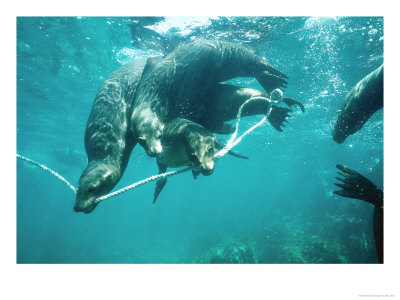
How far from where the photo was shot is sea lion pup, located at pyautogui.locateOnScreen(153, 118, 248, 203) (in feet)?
6.59

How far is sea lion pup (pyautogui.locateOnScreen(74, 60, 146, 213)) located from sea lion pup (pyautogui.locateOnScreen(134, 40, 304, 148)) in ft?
1.02

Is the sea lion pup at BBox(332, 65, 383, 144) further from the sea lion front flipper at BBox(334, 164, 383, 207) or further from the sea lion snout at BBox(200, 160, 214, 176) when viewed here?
the sea lion snout at BBox(200, 160, 214, 176)

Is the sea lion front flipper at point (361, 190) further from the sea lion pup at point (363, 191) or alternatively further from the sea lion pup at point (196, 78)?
the sea lion pup at point (196, 78)

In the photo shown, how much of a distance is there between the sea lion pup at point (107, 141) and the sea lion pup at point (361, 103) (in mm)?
2989

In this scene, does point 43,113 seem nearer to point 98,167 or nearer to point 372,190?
point 98,167

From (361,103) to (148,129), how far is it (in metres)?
2.77

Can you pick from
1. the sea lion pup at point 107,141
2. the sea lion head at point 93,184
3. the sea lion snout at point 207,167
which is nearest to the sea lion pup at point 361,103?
the sea lion snout at point 207,167

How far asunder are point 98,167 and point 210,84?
1942 millimetres

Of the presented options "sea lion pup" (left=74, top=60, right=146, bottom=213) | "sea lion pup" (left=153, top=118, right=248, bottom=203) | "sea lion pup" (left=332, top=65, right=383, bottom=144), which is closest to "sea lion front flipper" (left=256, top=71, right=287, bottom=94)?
"sea lion pup" (left=332, top=65, right=383, bottom=144)

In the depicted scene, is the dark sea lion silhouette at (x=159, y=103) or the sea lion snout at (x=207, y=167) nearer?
the sea lion snout at (x=207, y=167)

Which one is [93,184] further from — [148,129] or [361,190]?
[361,190]

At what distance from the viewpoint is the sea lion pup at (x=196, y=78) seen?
304 centimetres

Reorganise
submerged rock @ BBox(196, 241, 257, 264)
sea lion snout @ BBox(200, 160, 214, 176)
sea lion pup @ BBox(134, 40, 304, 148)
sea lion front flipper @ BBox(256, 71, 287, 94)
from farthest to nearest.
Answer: submerged rock @ BBox(196, 241, 257, 264) → sea lion front flipper @ BBox(256, 71, 287, 94) → sea lion pup @ BBox(134, 40, 304, 148) → sea lion snout @ BBox(200, 160, 214, 176)
